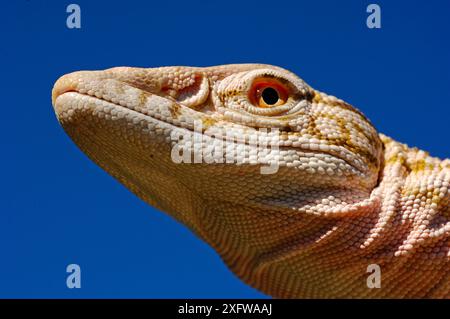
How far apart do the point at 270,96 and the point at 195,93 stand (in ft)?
2.94

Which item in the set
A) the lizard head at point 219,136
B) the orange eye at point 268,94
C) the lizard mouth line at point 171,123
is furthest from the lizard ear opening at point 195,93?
the orange eye at point 268,94

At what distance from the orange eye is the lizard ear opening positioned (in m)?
0.55

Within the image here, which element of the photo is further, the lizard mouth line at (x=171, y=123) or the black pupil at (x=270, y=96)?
the black pupil at (x=270, y=96)

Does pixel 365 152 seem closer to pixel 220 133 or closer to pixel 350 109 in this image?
pixel 350 109

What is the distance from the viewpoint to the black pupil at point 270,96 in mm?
9562

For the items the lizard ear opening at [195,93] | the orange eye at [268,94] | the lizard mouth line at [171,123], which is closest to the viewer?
the lizard mouth line at [171,123]

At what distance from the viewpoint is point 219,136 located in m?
8.98

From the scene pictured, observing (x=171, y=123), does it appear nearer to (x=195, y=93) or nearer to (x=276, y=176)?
(x=195, y=93)

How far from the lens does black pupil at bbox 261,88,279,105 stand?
9562 mm

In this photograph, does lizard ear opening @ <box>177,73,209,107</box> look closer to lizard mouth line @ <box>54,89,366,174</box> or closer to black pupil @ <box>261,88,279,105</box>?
lizard mouth line @ <box>54,89,366,174</box>

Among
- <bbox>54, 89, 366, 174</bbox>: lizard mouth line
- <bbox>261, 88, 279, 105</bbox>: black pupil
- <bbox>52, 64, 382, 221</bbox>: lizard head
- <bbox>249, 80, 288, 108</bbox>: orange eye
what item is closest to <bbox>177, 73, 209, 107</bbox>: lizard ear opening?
<bbox>52, 64, 382, 221</bbox>: lizard head

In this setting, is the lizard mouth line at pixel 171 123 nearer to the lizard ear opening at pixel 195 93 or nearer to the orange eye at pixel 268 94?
the lizard ear opening at pixel 195 93

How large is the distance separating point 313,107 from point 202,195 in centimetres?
173

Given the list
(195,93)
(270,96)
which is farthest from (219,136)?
(270,96)
